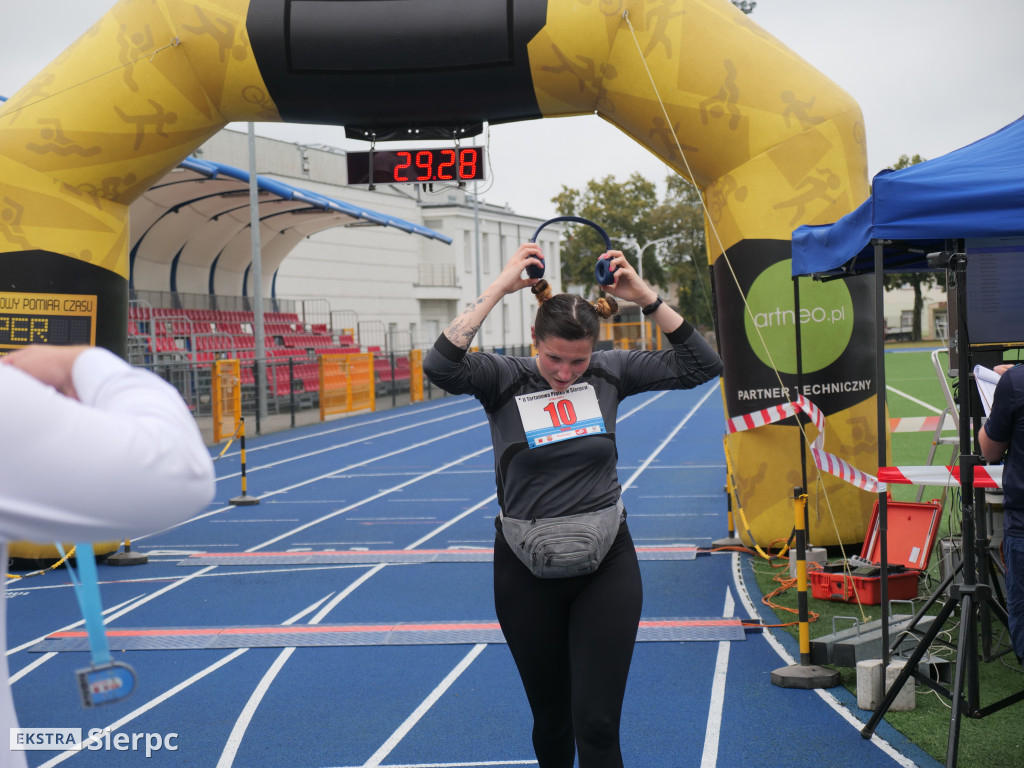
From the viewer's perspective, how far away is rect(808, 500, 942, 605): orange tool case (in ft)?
22.1

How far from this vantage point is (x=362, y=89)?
856 cm

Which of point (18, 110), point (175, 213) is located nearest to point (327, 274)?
point (175, 213)

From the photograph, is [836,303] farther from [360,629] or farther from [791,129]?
[360,629]

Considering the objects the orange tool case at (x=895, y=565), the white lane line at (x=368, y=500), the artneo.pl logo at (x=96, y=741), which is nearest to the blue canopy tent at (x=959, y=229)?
the orange tool case at (x=895, y=565)

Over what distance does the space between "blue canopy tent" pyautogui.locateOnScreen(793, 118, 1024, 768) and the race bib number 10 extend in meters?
1.79

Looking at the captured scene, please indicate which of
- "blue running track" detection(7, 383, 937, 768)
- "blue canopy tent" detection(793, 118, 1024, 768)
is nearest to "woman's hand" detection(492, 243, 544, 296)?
"blue canopy tent" detection(793, 118, 1024, 768)

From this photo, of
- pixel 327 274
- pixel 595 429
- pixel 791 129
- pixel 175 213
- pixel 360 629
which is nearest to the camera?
pixel 595 429

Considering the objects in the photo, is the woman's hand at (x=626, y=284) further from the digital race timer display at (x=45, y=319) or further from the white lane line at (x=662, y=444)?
the white lane line at (x=662, y=444)

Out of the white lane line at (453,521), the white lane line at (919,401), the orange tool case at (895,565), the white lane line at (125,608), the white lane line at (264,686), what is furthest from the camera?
the white lane line at (919,401)

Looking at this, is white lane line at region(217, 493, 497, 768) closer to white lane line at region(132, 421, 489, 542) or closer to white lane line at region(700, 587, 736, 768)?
white lane line at region(700, 587, 736, 768)

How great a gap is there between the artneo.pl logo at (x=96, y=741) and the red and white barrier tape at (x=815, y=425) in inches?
155

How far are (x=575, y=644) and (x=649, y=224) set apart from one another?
198 feet

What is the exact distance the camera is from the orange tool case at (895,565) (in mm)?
6750

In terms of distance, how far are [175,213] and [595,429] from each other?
23802 mm
